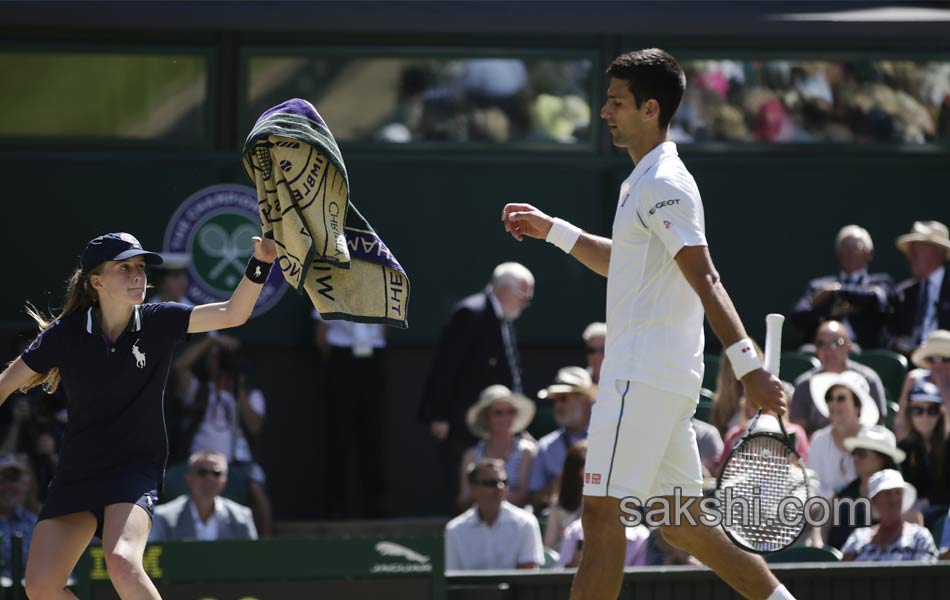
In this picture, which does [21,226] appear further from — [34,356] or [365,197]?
[34,356]

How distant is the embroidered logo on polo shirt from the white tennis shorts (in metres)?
1.50

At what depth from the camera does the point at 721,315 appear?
4.57m

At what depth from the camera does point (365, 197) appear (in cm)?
1146

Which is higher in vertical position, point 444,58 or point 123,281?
point 444,58

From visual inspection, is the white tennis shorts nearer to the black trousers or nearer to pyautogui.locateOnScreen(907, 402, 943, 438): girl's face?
pyautogui.locateOnScreen(907, 402, 943, 438): girl's face

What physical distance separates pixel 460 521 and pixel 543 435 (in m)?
2.14

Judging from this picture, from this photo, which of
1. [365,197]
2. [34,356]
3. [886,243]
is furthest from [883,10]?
[34,356]

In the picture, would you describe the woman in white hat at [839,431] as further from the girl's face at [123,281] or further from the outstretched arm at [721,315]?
the girl's face at [123,281]

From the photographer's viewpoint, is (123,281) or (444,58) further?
(444,58)

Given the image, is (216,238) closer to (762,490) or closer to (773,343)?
(762,490)

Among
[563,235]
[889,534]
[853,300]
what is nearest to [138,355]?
[563,235]

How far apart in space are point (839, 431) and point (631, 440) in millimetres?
4023

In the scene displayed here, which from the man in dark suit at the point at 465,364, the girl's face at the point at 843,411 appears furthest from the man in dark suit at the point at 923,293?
the man in dark suit at the point at 465,364

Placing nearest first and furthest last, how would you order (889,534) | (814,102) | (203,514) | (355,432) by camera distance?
1. (889,534)
2. (203,514)
3. (355,432)
4. (814,102)
